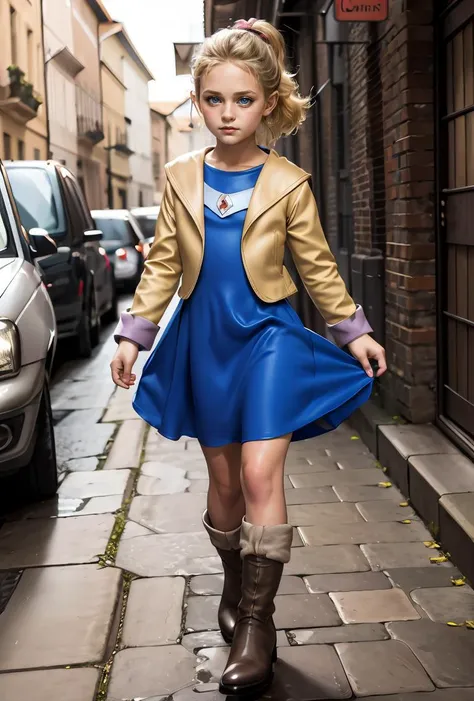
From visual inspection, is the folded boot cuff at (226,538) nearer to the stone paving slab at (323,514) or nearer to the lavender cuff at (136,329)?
the lavender cuff at (136,329)

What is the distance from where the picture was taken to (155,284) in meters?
2.85

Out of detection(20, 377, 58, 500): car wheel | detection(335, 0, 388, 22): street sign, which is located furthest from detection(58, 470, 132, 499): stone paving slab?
detection(335, 0, 388, 22): street sign

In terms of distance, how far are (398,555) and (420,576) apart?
0.25 metres

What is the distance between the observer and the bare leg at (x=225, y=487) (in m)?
2.90

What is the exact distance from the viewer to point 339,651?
9.89 ft

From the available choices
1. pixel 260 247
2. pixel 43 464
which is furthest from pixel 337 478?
pixel 260 247

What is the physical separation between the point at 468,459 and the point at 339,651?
171 cm

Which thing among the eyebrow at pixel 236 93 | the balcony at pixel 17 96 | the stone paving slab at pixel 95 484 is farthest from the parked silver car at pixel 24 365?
the balcony at pixel 17 96

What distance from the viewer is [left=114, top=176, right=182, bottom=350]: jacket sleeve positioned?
2.82 metres

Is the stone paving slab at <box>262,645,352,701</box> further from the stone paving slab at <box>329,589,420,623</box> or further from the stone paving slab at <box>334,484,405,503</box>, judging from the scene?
the stone paving slab at <box>334,484,405,503</box>

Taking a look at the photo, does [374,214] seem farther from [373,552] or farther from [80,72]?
[80,72]

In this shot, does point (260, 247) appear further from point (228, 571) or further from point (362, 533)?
point (362, 533)

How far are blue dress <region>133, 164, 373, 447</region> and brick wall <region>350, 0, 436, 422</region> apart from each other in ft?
8.21

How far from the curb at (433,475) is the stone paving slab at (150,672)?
117 cm
